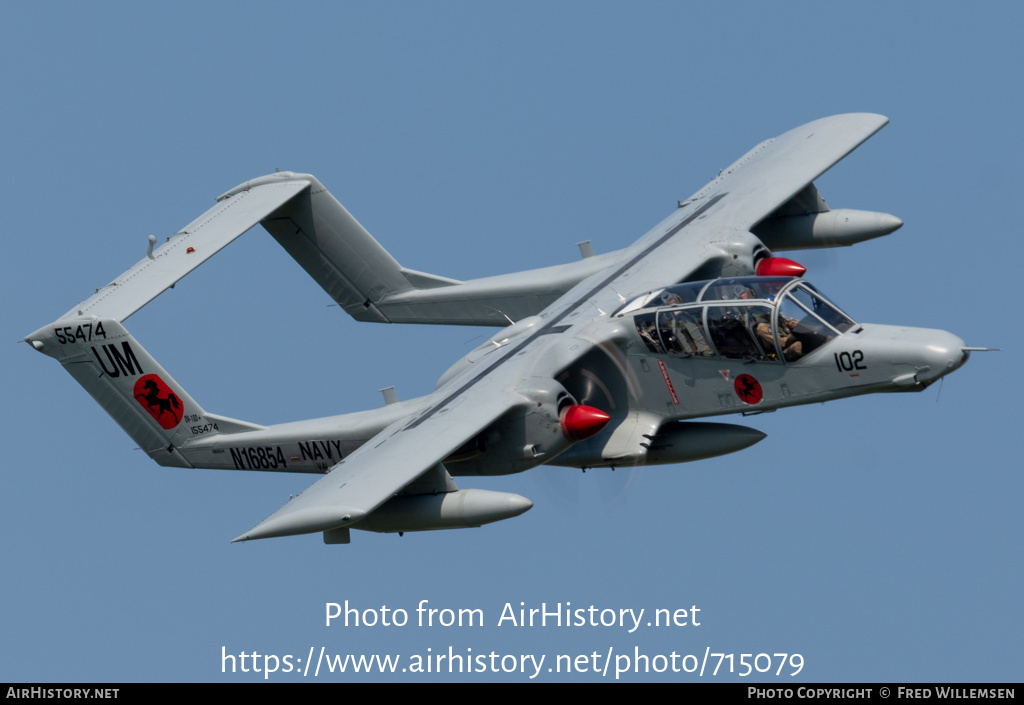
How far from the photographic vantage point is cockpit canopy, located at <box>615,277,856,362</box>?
117 ft

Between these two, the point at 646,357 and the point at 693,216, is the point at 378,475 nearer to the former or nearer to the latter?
the point at 646,357

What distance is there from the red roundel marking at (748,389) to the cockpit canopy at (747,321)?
1.50 feet

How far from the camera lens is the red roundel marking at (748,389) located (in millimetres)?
36094

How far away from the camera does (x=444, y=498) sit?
35.0 meters

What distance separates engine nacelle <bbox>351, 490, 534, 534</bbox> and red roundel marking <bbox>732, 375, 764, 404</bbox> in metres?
5.17

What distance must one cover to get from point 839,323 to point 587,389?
5.36 metres

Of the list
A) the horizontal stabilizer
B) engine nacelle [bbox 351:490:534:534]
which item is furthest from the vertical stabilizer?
engine nacelle [bbox 351:490:534:534]

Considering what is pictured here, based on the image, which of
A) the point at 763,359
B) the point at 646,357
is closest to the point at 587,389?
the point at 646,357

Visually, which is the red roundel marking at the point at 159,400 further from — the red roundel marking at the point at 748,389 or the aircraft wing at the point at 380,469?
the red roundel marking at the point at 748,389

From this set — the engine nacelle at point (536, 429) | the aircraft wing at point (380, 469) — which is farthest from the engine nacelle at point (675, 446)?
the aircraft wing at point (380, 469)

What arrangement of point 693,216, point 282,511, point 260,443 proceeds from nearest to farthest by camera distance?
point 282,511, point 260,443, point 693,216

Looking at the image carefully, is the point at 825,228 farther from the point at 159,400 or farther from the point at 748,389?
the point at 159,400

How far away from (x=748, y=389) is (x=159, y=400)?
1300 cm

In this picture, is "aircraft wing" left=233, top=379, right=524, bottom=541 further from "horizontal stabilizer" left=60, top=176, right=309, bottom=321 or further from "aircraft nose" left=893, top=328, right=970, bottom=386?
"aircraft nose" left=893, top=328, right=970, bottom=386
